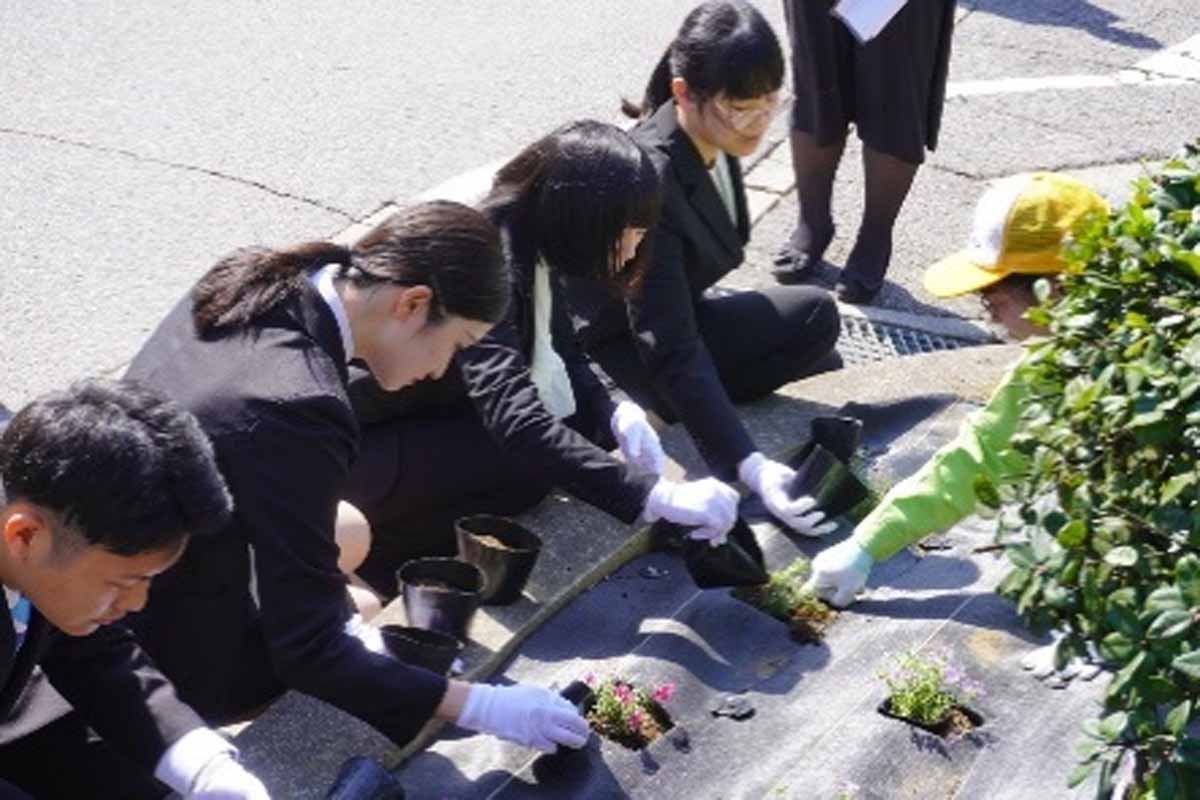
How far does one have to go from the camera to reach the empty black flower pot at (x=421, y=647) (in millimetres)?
3611

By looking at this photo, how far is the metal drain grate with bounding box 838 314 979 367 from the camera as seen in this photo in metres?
5.85

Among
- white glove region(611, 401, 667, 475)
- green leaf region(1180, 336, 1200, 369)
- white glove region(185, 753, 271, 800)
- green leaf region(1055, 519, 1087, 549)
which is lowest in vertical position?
white glove region(611, 401, 667, 475)

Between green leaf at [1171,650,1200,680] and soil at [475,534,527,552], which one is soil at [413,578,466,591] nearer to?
soil at [475,534,527,552]

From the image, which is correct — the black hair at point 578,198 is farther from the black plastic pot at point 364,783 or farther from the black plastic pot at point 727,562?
the black plastic pot at point 364,783

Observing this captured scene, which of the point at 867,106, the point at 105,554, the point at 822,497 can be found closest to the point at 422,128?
the point at 867,106

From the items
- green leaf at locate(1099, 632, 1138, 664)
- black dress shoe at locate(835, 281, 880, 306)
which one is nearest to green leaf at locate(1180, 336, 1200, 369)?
green leaf at locate(1099, 632, 1138, 664)

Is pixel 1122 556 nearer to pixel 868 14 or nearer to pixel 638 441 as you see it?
pixel 638 441

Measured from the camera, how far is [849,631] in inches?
155

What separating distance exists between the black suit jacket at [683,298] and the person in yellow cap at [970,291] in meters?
0.46

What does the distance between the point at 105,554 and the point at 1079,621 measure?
1336 mm

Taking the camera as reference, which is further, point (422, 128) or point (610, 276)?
point (422, 128)

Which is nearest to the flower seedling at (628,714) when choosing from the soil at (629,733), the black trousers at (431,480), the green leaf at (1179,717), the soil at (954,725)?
the soil at (629,733)

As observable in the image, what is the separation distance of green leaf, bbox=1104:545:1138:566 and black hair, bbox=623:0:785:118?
2.35 meters

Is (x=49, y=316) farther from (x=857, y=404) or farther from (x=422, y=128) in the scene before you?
(x=857, y=404)
